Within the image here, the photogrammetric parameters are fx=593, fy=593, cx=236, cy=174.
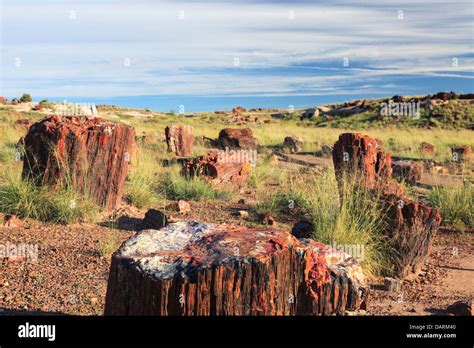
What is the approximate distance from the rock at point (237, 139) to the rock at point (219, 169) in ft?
21.3

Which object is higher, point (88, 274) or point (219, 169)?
point (219, 169)

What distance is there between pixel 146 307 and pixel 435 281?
4403 millimetres

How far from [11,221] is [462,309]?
17.1ft

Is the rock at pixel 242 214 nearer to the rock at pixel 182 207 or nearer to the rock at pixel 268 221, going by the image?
the rock at pixel 268 221

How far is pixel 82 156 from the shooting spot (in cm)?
777

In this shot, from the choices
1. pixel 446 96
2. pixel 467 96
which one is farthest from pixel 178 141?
pixel 467 96

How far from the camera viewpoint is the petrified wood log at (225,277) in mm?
3275

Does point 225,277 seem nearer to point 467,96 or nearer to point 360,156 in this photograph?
point 360,156

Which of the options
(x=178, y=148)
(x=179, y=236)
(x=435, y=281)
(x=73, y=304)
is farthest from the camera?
(x=178, y=148)

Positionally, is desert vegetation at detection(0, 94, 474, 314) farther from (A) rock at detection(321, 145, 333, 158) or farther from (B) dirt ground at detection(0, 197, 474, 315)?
(A) rock at detection(321, 145, 333, 158)
